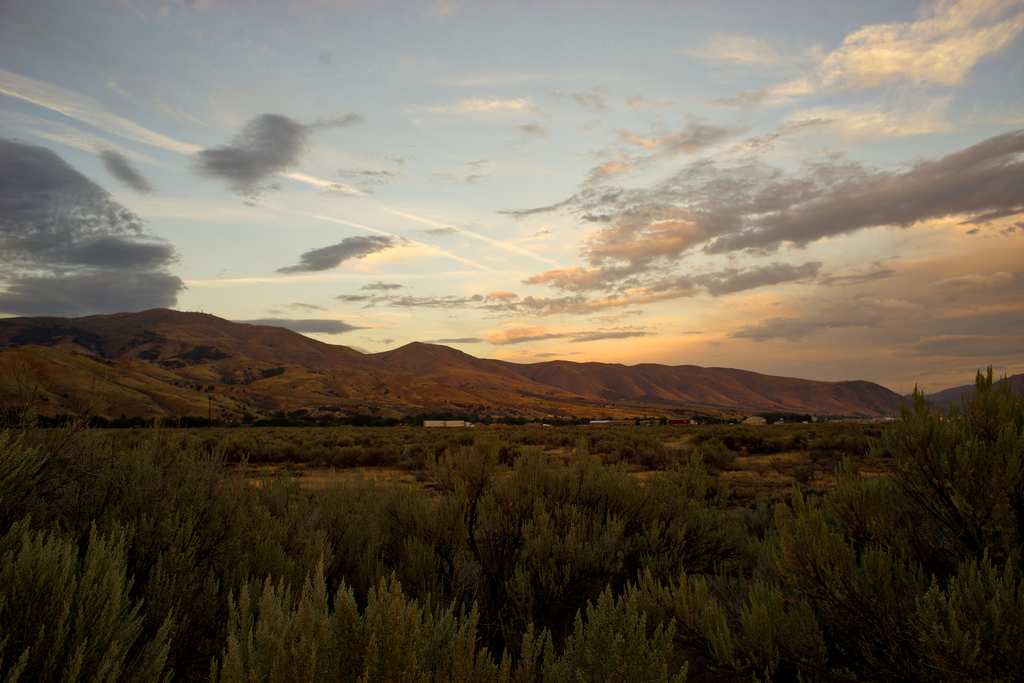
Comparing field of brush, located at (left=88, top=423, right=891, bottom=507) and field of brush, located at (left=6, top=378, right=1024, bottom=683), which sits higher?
field of brush, located at (left=6, top=378, right=1024, bottom=683)

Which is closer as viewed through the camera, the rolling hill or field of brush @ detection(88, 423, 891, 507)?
the rolling hill

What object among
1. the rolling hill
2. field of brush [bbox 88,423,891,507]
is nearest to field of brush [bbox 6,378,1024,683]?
the rolling hill

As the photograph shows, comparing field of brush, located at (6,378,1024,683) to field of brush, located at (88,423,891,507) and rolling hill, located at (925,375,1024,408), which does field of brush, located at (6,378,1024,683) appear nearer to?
rolling hill, located at (925,375,1024,408)

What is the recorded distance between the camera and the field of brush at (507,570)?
82.5 inches

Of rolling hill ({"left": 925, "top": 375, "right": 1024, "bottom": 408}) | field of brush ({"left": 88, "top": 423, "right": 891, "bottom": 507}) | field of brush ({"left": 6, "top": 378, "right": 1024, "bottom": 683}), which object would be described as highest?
rolling hill ({"left": 925, "top": 375, "right": 1024, "bottom": 408})

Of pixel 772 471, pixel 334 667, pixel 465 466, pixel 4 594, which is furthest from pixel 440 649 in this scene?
pixel 772 471

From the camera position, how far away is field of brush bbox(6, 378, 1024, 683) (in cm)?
210

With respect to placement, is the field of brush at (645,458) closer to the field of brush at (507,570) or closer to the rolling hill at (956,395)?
the field of brush at (507,570)

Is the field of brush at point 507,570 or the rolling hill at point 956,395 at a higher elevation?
the rolling hill at point 956,395

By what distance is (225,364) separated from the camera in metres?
166

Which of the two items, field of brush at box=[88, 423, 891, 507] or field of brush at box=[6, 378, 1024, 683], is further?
field of brush at box=[88, 423, 891, 507]

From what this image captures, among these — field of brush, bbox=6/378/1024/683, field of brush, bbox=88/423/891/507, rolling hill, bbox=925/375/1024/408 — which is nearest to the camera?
field of brush, bbox=6/378/1024/683

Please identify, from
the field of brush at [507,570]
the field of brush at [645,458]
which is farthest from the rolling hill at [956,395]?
the field of brush at [645,458]

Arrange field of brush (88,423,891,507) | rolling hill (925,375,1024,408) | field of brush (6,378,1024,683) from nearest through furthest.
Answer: field of brush (6,378,1024,683)
rolling hill (925,375,1024,408)
field of brush (88,423,891,507)
